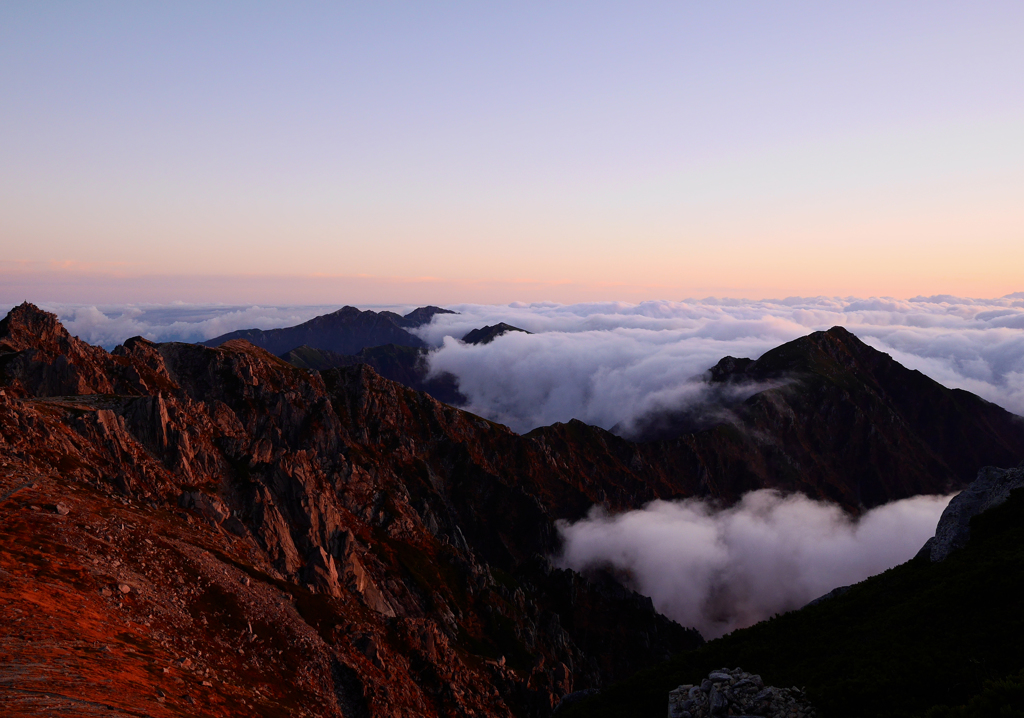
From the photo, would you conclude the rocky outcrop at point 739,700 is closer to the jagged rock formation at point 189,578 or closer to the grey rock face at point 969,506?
the jagged rock formation at point 189,578

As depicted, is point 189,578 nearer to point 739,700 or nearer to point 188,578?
point 188,578

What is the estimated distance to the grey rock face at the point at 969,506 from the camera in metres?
65.0

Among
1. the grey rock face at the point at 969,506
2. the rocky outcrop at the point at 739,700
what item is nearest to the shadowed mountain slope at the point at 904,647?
the grey rock face at the point at 969,506

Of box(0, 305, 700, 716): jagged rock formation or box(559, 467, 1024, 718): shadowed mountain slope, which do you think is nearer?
box(559, 467, 1024, 718): shadowed mountain slope

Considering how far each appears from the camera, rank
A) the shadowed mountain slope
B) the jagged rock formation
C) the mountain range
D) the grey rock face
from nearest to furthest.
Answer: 1. the shadowed mountain slope
2. the mountain range
3. the jagged rock formation
4. the grey rock face

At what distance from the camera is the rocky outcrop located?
35969 millimetres

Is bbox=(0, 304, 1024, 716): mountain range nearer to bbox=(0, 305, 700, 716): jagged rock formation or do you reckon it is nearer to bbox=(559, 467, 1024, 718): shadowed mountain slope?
bbox=(0, 305, 700, 716): jagged rock formation

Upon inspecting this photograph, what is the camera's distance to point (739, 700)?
36.6 meters

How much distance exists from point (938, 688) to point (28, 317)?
19906 cm

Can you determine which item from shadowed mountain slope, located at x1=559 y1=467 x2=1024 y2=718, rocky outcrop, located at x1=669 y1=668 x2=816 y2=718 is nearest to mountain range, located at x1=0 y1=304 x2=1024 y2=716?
rocky outcrop, located at x1=669 y1=668 x2=816 y2=718

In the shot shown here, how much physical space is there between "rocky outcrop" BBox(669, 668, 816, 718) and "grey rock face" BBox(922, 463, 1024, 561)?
138 ft

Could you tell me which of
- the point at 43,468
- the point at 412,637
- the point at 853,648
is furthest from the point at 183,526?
the point at 853,648

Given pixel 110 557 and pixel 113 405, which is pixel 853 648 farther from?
pixel 113 405

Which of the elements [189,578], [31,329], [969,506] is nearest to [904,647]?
[969,506]
